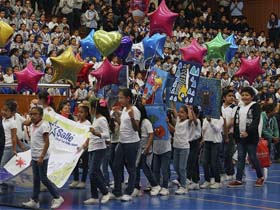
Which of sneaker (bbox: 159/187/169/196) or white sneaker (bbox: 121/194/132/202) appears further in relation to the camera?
sneaker (bbox: 159/187/169/196)

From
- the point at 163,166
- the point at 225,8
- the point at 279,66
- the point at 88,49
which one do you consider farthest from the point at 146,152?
the point at 225,8

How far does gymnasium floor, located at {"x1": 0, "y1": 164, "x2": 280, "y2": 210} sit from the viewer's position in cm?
1114

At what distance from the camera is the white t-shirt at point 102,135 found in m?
11.2

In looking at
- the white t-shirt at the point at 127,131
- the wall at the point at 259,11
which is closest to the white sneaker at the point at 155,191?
the white t-shirt at the point at 127,131

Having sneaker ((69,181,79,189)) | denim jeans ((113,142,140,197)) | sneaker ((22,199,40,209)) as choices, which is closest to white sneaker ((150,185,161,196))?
denim jeans ((113,142,140,197))

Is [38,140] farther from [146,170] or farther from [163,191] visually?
[163,191]

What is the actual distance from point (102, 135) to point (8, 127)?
78.2 inches

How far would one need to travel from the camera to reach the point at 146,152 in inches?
464

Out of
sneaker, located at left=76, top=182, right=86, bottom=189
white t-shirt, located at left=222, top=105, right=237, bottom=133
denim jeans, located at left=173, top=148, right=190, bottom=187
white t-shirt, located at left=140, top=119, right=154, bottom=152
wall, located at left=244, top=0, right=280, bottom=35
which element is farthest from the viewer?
wall, located at left=244, top=0, right=280, bottom=35

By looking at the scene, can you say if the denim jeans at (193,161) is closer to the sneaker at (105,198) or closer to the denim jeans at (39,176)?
the sneaker at (105,198)

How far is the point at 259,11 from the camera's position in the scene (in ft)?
121

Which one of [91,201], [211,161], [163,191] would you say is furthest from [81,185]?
[211,161]

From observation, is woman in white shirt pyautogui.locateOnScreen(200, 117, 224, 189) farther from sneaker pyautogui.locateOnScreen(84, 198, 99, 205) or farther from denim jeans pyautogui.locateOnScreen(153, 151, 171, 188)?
sneaker pyautogui.locateOnScreen(84, 198, 99, 205)

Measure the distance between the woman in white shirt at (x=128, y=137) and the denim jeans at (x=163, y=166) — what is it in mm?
925
